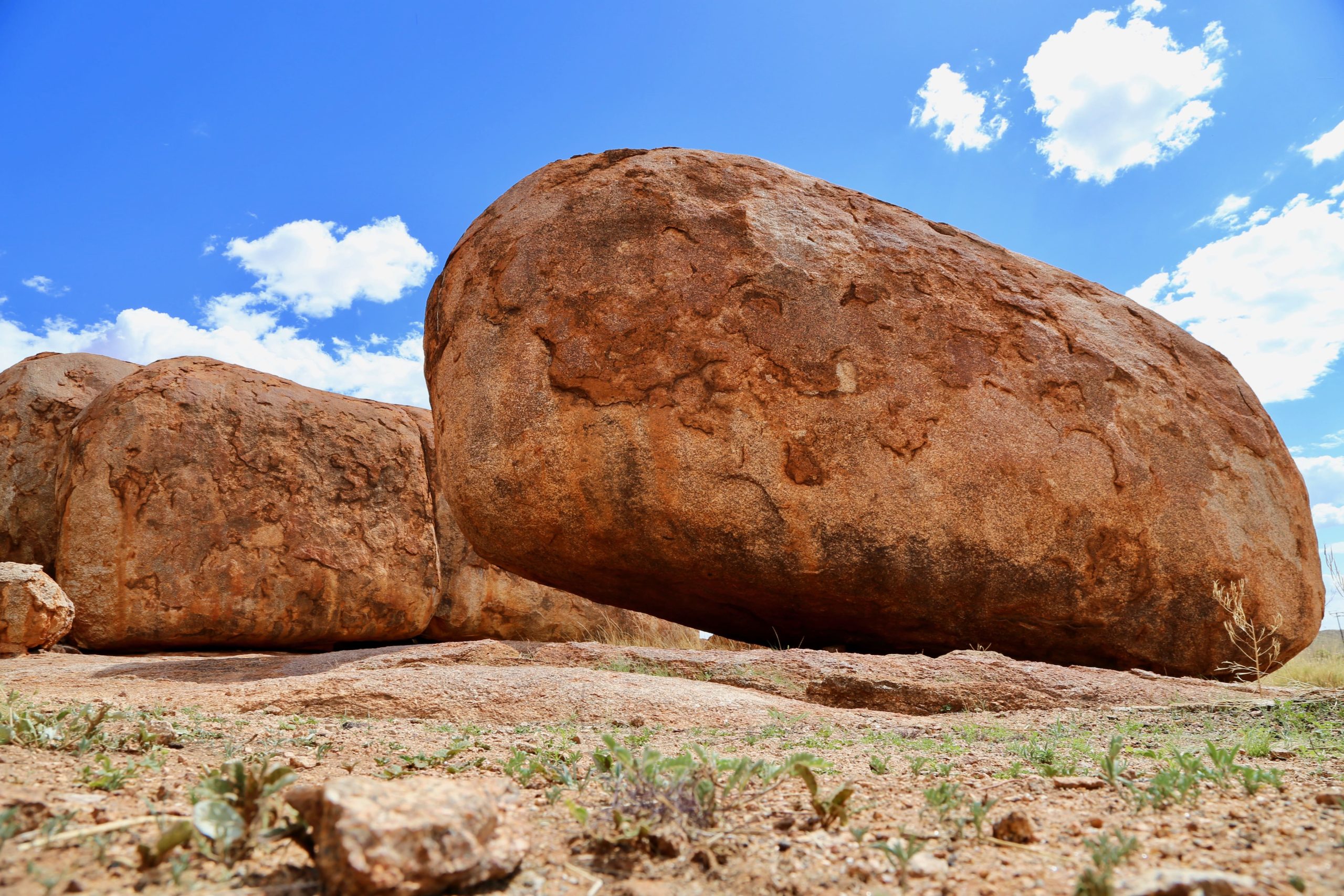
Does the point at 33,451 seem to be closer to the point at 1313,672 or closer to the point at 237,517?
the point at 237,517

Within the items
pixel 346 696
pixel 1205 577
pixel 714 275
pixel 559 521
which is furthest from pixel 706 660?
pixel 1205 577

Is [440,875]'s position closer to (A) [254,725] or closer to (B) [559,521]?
(A) [254,725]

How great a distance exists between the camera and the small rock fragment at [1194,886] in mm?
1081

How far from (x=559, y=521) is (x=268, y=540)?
408cm

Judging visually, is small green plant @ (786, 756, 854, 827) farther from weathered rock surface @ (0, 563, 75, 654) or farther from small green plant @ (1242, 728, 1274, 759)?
weathered rock surface @ (0, 563, 75, 654)

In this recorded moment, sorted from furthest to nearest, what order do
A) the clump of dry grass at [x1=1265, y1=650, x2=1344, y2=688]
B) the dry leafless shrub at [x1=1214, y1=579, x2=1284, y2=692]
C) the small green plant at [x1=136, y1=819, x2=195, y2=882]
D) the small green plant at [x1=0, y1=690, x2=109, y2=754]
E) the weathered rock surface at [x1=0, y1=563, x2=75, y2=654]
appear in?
the clump of dry grass at [x1=1265, y1=650, x2=1344, y2=688] → the weathered rock surface at [x1=0, y1=563, x2=75, y2=654] → the dry leafless shrub at [x1=1214, y1=579, x2=1284, y2=692] → the small green plant at [x1=0, y1=690, x2=109, y2=754] → the small green plant at [x1=136, y1=819, x2=195, y2=882]

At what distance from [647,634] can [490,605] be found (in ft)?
5.77

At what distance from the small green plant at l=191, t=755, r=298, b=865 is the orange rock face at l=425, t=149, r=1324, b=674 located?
343 centimetres

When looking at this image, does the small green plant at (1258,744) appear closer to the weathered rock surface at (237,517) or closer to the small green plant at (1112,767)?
the small green plant at (1112,767)

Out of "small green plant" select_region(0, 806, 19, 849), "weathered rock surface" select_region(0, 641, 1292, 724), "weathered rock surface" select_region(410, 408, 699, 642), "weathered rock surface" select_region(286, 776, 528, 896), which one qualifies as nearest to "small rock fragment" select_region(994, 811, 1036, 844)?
"weathered rock surface" select_region(286, 776, 528, 896)

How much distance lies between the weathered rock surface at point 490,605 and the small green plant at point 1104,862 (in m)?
7.96

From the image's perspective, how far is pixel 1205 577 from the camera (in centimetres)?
544

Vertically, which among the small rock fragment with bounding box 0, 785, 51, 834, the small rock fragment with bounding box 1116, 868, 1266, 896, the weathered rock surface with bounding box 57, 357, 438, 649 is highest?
the weathered rock surface with bounding box 57, 357, 438, 649

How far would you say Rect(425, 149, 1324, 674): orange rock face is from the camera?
485 cm
